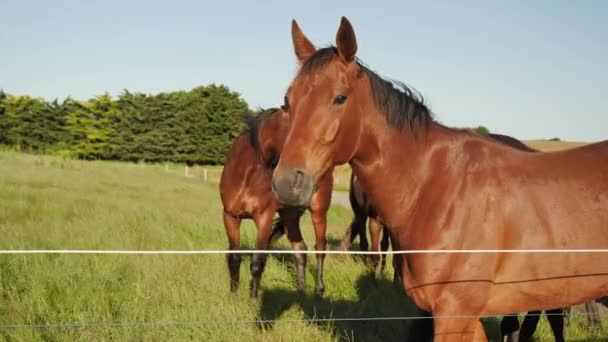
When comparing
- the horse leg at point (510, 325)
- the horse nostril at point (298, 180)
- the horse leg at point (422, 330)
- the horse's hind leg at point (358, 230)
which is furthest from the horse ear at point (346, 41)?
the horse's hind leg at point (358, 230)

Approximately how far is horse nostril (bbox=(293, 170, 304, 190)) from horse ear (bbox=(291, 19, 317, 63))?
0.90m

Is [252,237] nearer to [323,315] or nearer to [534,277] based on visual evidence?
[323,315]

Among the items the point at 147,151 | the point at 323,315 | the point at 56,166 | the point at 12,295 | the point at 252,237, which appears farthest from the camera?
the point at 147,151

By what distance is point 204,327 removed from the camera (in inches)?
147

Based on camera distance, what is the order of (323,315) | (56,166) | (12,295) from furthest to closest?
(56,166) < (323,315) < (12,295)

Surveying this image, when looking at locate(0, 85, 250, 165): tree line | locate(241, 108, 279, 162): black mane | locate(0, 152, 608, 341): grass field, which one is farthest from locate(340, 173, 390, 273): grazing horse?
locate(0, 85, 250, 165): tree line

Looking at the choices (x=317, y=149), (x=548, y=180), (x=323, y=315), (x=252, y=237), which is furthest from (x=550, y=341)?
(x=252, y=237)

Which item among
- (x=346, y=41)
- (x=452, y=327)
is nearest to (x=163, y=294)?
(x=452, y=327)

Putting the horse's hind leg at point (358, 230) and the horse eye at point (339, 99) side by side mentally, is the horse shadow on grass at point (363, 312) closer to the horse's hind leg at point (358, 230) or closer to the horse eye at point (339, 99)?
the horse eye at point (339, 99)

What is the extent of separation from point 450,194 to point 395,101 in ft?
2.01

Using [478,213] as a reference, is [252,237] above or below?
below

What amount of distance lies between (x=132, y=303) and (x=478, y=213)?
3196 millimetres

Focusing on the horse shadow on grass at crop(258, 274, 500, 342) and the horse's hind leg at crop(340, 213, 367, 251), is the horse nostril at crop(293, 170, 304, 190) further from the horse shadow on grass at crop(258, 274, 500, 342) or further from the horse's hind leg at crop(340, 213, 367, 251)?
the horse's hind leg at crop(340, 213, 367, 251)

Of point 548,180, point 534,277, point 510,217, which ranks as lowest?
point 534,277
